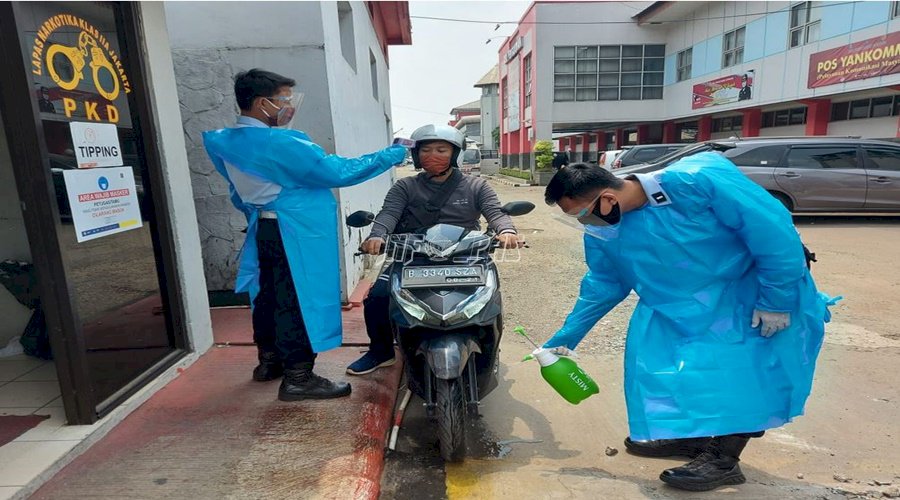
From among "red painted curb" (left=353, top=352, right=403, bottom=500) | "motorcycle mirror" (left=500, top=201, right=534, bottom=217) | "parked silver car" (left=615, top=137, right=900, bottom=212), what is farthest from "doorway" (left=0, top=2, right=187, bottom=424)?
"parked silver car" (left=615, top=137, right=900, bottom=212)

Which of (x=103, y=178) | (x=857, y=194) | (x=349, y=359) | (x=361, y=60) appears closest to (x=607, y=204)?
(x=349, y=359)

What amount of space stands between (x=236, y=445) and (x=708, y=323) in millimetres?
2309

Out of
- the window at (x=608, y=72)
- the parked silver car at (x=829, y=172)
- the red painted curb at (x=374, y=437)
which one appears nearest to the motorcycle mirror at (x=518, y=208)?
the red painted curb at (x=374, y=437)

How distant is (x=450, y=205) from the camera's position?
10.9 ft

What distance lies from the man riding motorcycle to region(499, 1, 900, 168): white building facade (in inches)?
566

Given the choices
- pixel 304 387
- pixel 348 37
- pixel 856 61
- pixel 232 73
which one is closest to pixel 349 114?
pixel 232 73

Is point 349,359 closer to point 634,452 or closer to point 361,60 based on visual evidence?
point 634,452

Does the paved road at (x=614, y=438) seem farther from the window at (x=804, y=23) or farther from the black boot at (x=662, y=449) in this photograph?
the window at (x=804, y=23)

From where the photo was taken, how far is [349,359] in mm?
3818

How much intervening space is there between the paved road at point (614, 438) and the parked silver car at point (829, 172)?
570 centimetres

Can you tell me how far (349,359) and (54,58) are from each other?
96.9 inches

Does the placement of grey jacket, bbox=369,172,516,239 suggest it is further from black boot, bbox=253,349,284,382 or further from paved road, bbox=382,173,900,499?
paved road, bbox=382,173,900,499

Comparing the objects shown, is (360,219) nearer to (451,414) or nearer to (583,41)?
(451,414)

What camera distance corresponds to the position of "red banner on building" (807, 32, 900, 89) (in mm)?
12578
